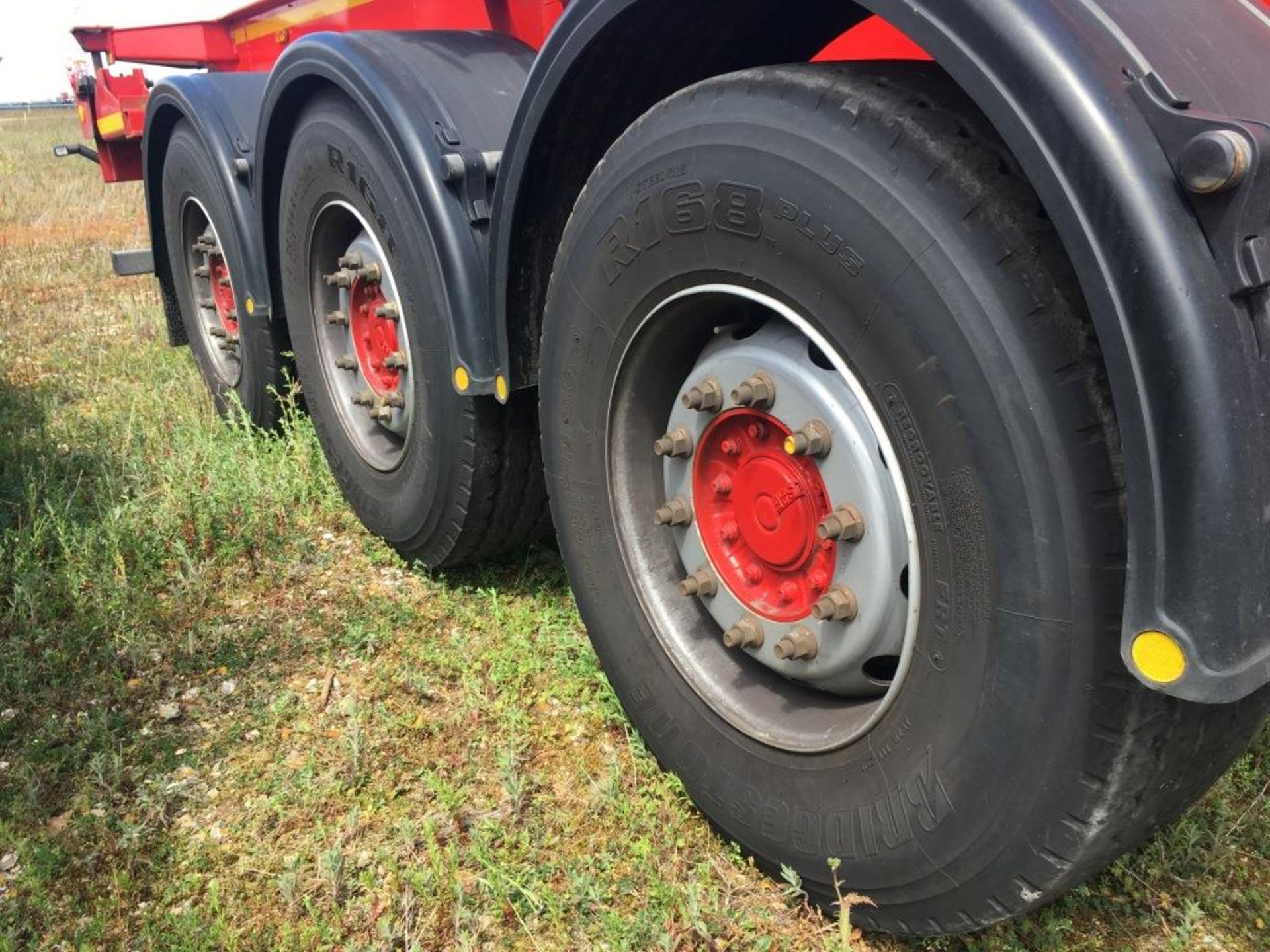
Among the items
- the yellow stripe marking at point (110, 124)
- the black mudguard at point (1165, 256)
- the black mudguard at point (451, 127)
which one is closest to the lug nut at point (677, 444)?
the black mudguard at point (451, 127)

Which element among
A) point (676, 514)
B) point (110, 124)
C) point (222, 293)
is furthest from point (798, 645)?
point (110, 124)

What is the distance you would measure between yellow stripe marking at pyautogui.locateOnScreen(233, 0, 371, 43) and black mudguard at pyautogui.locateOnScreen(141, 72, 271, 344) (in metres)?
0.36

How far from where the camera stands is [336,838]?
1.95 meters

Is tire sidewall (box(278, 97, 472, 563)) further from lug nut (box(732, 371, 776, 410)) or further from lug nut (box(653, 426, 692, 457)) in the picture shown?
lug nut (box(732, 371, 776, 410))

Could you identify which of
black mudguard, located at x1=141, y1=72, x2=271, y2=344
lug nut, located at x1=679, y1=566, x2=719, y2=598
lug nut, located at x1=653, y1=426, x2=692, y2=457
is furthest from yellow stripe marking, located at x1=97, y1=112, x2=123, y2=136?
lug nut, located at x1=679, y1=566, x2=719, y2=598

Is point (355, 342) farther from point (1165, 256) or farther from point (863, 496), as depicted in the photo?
point (1165, 256)

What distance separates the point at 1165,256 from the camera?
1.00m

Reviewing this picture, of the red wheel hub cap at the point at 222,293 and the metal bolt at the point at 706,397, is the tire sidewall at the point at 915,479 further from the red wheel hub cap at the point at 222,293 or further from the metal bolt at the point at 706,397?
the red wheel hub cap at the point at 222,293

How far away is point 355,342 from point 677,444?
150cm

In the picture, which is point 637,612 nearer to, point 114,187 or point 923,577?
point 923,577

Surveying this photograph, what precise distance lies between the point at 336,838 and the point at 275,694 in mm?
570

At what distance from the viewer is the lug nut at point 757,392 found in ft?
5.29

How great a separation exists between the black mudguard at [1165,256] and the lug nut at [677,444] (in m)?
0.80

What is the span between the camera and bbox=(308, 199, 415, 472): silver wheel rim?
2646 mm
